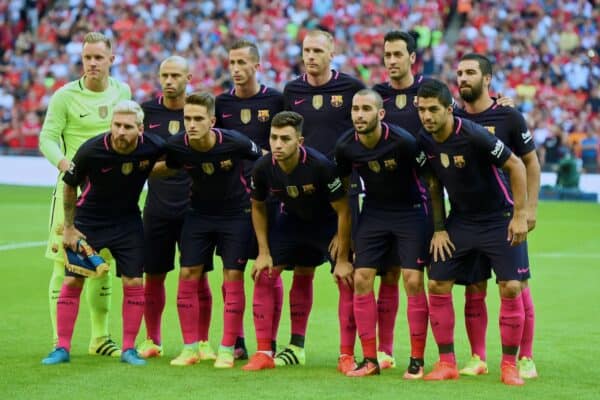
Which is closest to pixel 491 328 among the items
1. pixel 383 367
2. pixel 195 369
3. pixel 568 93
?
pixel 383 367

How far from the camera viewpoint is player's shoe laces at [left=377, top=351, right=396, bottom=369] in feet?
30.2

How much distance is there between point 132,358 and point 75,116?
194cm

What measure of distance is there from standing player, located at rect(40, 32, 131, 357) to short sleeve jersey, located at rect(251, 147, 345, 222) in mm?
1496

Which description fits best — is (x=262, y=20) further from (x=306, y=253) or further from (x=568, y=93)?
(x=306, y=253)

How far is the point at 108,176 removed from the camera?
926cm

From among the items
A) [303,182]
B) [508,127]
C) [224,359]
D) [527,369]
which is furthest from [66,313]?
[508,127]

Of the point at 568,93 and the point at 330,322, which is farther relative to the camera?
the point at 568,93

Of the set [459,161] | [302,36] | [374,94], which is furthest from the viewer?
[302,36]

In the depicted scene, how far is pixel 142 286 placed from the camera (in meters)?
9.40

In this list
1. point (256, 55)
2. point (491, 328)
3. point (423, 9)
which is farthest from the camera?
point (423, 9)

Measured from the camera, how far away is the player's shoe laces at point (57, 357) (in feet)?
30.3

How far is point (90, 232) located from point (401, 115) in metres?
2.42

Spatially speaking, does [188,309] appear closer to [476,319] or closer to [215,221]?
[215,221]

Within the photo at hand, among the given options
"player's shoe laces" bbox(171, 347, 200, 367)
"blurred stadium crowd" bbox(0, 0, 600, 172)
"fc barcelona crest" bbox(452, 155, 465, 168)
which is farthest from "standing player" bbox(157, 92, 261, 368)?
"blurred stadium crowd" bbox(0, 0, 600, 172)
